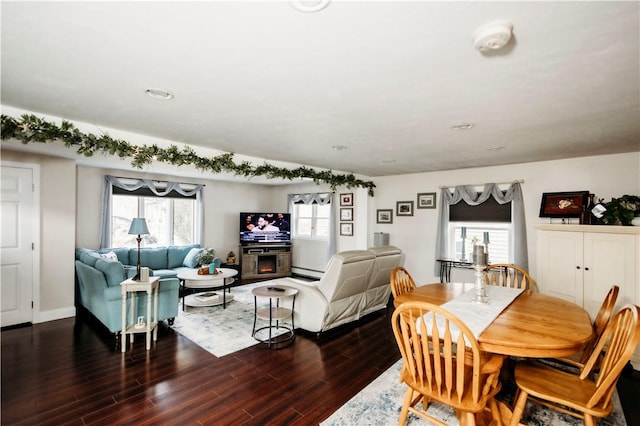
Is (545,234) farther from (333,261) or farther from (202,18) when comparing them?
(202,18)

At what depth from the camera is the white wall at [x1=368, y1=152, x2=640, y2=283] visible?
4.01 metres

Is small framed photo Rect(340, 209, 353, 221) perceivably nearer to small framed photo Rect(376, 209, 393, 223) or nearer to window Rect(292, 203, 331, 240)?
window Rect(292, 203, 331, 240)

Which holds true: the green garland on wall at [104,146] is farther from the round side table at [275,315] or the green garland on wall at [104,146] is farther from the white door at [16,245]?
the round side table at [275,315]

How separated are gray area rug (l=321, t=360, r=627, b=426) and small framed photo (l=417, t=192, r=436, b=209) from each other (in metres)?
3.46

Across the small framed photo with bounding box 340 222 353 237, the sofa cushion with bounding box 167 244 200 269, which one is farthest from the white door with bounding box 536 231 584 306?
the sofa cushion with bounding box 167 244 200 269

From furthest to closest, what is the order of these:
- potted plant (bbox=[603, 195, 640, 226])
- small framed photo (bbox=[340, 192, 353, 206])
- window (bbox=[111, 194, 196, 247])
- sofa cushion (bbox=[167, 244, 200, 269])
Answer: small framed photo (bbox=[340, 192, 353, 206]) → sofa cushion (bbox=[167, 244, 200, 269]) → window (bbox=[111, 194, 196, 247]) → potted plant (bbox=[603, 195, 640, 226])

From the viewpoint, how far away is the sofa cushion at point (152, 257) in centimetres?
577

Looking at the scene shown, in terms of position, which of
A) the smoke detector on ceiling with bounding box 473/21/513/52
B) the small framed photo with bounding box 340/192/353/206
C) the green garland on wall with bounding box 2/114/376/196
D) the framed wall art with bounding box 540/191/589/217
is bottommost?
the framed wall art with bounding box 540/191/589/217

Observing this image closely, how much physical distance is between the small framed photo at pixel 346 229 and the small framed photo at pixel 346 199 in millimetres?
459

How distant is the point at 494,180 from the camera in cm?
498

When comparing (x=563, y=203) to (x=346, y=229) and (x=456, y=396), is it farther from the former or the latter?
(x=346, y=229)

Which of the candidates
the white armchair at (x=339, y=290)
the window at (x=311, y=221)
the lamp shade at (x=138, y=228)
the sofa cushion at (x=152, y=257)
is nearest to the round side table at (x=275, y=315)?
the white armchair at (x=339, y=290)

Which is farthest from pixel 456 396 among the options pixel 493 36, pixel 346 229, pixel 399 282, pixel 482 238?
pixel 346 229

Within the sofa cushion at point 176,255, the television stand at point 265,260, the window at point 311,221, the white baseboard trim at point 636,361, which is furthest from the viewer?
the window at point 311,221
